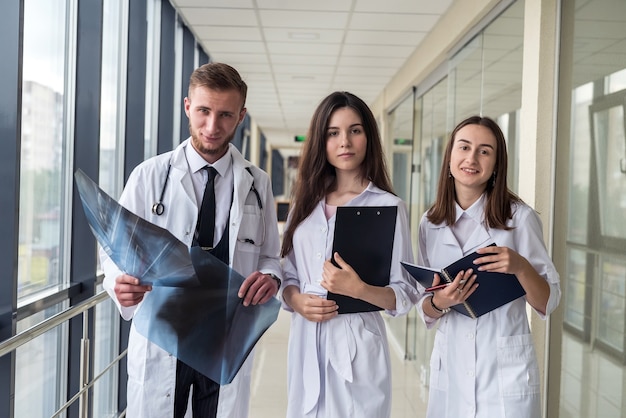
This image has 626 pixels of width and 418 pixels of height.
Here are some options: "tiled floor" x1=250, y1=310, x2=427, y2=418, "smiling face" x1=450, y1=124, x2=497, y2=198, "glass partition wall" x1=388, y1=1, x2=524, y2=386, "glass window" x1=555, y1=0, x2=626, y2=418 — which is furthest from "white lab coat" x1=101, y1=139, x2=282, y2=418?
"tiled floor" x1=250, y1=310, x2=427, y2=418

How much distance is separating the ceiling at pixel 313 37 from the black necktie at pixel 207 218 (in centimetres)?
276

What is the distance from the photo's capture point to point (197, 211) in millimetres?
1806

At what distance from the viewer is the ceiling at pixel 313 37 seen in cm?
434

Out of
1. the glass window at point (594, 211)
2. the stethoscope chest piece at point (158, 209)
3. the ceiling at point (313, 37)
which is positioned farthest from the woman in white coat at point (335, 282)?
the ceiling at point (313, 37)

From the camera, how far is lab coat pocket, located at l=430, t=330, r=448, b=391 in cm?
184

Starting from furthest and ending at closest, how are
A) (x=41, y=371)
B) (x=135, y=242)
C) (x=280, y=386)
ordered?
(x=280, y=386) < (x=41, y=371) < (x=135, y=242)

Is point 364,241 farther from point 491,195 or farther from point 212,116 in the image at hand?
point 212,116

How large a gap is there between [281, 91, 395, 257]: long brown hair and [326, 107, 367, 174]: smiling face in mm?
17

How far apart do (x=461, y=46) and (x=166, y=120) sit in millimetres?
2408

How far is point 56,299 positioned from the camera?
8.55 feet

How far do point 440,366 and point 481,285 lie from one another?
1.08ft

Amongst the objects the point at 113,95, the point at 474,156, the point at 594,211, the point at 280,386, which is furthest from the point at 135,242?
the point at 280,386

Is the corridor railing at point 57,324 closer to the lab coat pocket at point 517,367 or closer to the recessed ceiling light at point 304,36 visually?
the lab coat pocket at point 517,367

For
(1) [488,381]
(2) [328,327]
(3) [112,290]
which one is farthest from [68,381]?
(1) [488,381]
